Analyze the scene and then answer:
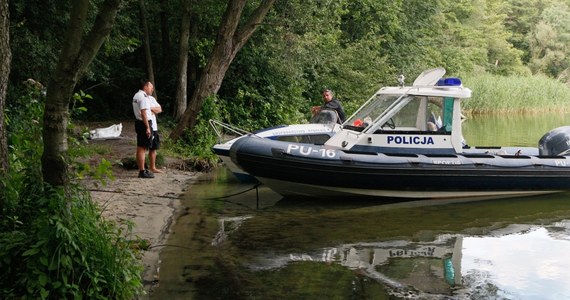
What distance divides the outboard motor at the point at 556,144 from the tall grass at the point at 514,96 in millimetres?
19950

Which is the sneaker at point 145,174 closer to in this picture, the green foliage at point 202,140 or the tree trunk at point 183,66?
the green foliage at point 202,140

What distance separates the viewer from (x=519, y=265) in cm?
765

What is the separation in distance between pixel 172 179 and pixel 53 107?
21.1ft

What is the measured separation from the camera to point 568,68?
2007 inches

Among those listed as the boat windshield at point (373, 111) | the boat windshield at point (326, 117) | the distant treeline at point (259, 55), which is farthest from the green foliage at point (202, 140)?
the boat windshield at point (373, 111)

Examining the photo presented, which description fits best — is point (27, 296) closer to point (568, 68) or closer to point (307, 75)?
point (307, 75)

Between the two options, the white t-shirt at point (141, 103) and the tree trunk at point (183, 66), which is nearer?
the white t-shirt at point (141, 103)

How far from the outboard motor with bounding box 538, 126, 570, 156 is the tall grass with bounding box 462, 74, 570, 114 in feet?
65.5

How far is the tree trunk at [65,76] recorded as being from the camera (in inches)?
200

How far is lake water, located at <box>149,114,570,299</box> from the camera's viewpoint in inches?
258

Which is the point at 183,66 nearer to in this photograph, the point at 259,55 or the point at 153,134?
the point at 259,55

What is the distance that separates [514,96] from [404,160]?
84.0 ft

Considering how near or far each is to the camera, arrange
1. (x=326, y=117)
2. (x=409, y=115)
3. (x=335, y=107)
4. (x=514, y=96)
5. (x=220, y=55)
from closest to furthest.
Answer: (x=409, y=115), (x=326, y=117), (x=335, y=107), (x=220, y=55), (x=514, y=96)

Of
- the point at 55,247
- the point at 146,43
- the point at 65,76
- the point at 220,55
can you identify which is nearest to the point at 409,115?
the point at 220,55
